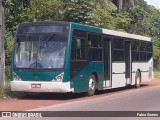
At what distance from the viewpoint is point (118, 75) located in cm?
2175

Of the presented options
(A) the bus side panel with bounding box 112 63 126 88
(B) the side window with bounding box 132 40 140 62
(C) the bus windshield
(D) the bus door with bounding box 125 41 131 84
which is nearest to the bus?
(C) the bus windshield

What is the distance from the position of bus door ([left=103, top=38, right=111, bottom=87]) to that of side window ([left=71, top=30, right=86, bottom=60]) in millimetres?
2330

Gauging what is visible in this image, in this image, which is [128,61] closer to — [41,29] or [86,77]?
[86,77]

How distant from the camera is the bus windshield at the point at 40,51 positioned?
55.4ft

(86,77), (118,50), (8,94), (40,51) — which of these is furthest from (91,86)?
(118,50)

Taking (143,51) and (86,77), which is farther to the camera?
(143,51)

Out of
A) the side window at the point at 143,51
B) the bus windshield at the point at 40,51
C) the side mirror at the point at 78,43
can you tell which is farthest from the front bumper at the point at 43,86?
the side window at the point at 143,51

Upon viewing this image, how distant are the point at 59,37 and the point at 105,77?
405cm

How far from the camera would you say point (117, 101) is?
1658 cm

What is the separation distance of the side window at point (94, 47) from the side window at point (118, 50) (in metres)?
1.70

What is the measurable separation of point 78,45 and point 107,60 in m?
3.34

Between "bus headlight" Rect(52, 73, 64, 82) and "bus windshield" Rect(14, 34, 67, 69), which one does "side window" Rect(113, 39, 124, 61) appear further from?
"bus headlight" Rect(52, 73, 64, 82)

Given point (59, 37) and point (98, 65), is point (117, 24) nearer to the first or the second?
point (98, 65)

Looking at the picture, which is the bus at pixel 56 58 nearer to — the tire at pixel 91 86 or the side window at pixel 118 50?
the tire at pixel 91 86
